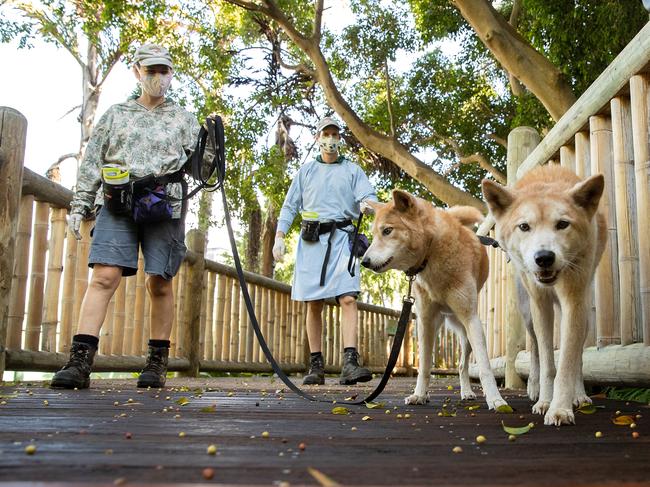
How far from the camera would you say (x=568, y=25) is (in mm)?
10898

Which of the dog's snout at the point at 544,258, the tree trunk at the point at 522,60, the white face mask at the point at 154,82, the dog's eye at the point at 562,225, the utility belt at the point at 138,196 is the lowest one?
the dog's snout at the point at 544,258

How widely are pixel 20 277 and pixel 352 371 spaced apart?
2.99 metres

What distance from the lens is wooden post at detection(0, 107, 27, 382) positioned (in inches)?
203

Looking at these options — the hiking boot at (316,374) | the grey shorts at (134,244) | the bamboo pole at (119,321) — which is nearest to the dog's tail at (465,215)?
the grey shorts at (134,244)

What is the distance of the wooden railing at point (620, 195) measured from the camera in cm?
368

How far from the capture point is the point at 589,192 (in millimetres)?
3223

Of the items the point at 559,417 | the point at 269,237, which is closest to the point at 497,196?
the point at 559,417

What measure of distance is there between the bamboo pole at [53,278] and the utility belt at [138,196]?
5.42 feet

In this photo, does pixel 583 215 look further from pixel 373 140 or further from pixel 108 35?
pixel 108 35

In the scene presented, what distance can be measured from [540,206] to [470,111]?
1367cm

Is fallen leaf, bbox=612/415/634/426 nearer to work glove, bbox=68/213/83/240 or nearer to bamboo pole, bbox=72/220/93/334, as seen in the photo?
work glove, bbox=68/213/83/240

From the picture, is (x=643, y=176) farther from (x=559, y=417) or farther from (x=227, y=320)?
(x=227, y=320)

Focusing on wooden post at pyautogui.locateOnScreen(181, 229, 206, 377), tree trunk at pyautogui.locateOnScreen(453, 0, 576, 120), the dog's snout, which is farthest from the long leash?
tree trunk at pyautogui.locateOnScreen(453, 0, 576, 120)

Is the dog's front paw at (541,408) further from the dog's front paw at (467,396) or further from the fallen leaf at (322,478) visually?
the fallen leaf at (322,478)
